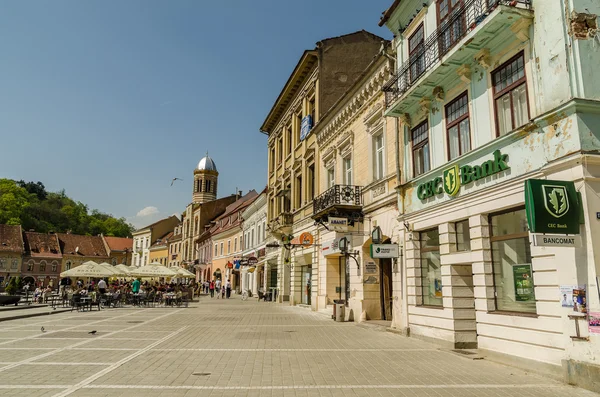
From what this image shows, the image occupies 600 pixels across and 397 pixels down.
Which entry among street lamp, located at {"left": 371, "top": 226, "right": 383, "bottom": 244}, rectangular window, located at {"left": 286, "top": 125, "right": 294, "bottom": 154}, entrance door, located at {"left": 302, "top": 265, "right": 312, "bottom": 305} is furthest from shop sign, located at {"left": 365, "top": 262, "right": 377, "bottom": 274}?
rectangular window, located at {"left": 286, "top": 125, "right": 294, "bottom": 154}

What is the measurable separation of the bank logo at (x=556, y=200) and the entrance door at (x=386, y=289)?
9721 mm

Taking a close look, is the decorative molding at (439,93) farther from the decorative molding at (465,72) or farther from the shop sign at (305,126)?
the shop sign at (305,126)

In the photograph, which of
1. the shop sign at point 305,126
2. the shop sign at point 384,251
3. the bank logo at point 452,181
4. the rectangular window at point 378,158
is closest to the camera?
the bank logo at point 452,181

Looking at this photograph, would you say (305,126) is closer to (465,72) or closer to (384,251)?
(384,251)

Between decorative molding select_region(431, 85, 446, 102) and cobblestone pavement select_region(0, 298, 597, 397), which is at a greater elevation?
decorative molding select_region(431, 85, 446, 102)

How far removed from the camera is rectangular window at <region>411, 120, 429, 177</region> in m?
13.5

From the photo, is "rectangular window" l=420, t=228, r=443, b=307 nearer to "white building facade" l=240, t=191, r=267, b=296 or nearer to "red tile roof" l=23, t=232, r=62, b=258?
"white building facade" l=240, t=191, r=267, b=296

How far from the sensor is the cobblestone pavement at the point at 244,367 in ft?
22.5

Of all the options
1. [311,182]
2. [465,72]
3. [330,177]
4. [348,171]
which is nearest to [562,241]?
[465,72]

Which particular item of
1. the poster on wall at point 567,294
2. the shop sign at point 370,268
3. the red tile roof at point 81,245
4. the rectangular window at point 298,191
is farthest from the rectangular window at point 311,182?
the red tile roof at point 81,245

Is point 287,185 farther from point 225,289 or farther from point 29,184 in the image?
point 29,184

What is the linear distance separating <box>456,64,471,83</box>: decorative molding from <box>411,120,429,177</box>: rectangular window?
2280 millimetres

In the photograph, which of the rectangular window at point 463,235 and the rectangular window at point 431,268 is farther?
the rectangular window at point 431,268

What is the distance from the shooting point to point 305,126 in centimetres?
2634
